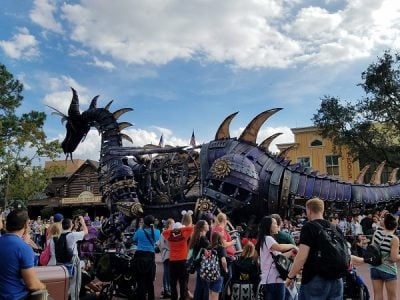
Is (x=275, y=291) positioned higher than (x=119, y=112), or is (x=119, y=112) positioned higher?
(x=119, y=112)

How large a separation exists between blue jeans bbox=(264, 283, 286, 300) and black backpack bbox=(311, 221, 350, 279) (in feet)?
4.21

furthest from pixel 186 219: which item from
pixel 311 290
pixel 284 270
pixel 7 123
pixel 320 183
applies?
pixel 7 123

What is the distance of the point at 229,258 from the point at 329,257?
10.1 ft

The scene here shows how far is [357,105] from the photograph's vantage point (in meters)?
26.2

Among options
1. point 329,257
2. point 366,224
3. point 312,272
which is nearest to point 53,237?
→ point 312,272

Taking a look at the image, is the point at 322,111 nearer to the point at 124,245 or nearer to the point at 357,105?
the point at 357,105

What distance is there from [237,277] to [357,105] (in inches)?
873

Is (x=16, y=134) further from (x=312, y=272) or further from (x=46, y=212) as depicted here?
(x=312, y=272)

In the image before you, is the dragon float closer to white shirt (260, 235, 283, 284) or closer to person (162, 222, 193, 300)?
person (162, 222, 193, 300)

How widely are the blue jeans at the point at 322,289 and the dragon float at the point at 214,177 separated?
7.79m

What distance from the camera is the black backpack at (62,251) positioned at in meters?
6.60

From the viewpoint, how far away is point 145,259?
287 inches

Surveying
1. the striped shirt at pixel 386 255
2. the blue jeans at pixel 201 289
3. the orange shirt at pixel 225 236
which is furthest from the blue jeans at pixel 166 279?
the striped shirt at pixel 386 255

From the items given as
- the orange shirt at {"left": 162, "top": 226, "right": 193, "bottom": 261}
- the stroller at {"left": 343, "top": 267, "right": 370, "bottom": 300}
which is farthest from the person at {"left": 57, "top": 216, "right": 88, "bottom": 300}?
the stroller at {"left": 343, "top": 267, "right": 370, "bottom": 300}
